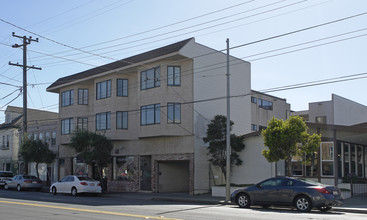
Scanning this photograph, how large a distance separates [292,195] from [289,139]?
407cm

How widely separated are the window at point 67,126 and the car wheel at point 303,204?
24951 millimetres

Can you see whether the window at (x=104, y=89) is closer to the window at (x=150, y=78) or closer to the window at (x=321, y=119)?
the window at (x=150, y=78)

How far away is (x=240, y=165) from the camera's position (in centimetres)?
2606

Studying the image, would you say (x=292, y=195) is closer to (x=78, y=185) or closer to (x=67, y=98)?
(x=78, y=185)

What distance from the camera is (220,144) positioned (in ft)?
84.1

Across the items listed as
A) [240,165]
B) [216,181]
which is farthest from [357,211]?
[216,181]

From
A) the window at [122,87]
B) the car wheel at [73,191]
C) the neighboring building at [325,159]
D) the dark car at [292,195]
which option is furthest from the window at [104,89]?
the dark car at [292,195]

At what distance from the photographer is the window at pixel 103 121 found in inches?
1277

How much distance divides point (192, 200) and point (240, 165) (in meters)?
5.14

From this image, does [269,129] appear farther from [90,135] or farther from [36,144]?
[36,144]

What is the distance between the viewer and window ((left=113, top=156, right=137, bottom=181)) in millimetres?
31266

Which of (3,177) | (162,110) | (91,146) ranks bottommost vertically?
(3,177)

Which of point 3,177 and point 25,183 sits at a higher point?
point 3,177

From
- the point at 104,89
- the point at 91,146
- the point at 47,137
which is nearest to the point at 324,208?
the point at 91,146
